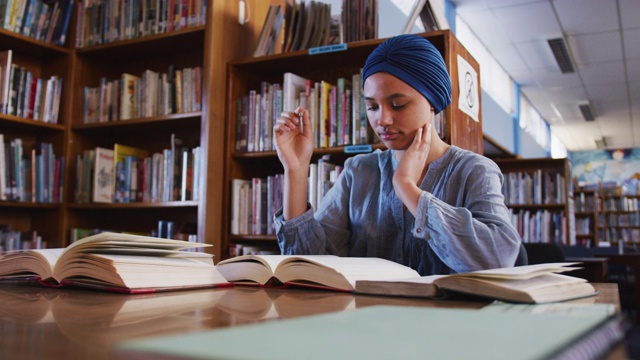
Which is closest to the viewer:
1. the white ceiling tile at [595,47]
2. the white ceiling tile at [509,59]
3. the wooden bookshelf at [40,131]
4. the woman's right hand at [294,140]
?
the woman's right hand at [294,140]

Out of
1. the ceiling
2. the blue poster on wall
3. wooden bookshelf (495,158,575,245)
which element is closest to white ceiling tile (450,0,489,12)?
the ceiling

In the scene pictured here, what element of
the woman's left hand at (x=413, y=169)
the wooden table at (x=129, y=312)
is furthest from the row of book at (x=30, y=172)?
the woman's left hand at (x=413, y=169)

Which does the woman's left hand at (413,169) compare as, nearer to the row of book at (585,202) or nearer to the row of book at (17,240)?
the row of book at (17,240)

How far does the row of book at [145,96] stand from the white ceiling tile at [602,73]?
6332mm

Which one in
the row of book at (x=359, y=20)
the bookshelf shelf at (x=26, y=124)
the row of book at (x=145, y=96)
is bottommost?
the bookshelf shelf at (x=26, y=124)

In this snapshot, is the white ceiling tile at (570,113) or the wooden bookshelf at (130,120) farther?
the white ceiling tile at (570,113)

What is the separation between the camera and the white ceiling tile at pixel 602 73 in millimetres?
7434

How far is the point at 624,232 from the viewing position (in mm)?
10852

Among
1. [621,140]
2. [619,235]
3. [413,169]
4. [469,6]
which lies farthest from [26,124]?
[621,140]

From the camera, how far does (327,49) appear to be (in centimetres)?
247

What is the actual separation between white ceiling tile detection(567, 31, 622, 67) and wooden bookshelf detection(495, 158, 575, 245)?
2.31 m

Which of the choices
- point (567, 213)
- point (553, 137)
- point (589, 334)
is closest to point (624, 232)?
point (553, 137)

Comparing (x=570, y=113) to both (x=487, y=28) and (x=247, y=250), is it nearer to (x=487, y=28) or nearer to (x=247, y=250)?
(x=487, y=28)

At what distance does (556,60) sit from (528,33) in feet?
3.65
